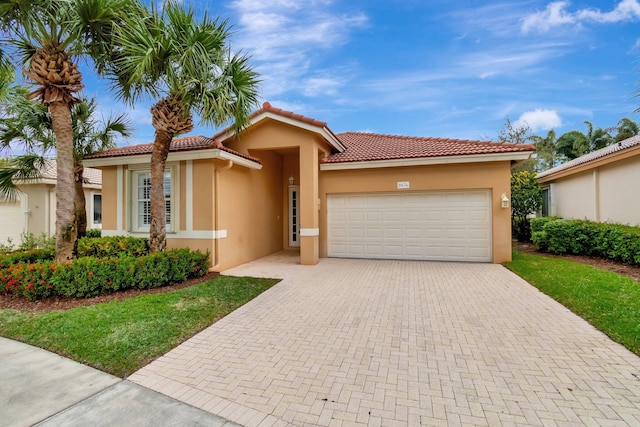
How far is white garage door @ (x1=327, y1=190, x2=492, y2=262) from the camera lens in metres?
10.7

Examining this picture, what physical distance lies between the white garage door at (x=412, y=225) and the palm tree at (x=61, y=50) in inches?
320

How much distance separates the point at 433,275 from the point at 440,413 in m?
6.25

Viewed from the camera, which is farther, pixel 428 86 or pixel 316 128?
pixel 428 86

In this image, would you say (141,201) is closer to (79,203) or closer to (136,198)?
(136,198)

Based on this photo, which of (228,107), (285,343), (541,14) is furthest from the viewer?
(541,14)

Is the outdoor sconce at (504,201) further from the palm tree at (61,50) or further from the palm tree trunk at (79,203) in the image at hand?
the palm tree trunk at (79,203)

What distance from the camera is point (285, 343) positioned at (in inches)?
178

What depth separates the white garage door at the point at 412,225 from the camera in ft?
35.0

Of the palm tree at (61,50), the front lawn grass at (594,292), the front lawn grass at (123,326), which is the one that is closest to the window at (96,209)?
the palm tree at (61,50)

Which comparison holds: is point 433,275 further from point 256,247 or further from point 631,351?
point 256,247

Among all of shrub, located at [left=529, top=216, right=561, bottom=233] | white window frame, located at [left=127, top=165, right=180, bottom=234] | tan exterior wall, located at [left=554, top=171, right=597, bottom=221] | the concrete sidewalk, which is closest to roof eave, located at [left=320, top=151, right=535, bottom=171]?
shrub, located at [left=529, top=216, right=561, bottom=233]

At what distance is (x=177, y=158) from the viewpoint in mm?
9055

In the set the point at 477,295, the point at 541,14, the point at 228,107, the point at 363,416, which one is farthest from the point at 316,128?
the point at 363,416

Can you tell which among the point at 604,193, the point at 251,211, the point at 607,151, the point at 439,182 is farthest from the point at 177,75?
the point at 607,151
